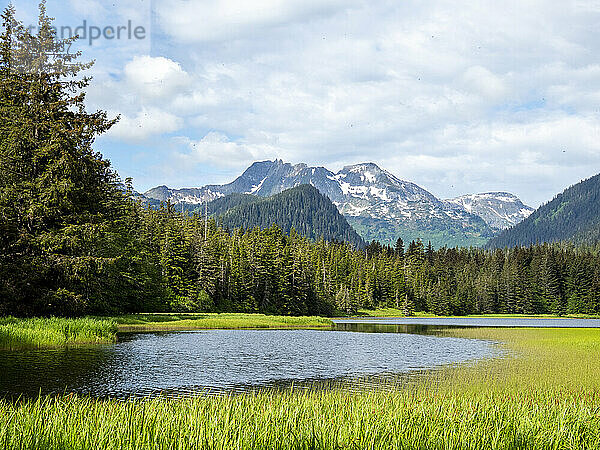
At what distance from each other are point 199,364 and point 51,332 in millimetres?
11514

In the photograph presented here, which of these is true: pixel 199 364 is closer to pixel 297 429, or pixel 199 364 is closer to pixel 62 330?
pixel 62 330

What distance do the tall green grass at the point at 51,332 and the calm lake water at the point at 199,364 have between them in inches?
61.7

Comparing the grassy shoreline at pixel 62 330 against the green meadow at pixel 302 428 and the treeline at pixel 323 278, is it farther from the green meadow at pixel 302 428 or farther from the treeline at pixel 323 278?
the treeline at pixel 323 278

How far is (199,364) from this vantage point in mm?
29484

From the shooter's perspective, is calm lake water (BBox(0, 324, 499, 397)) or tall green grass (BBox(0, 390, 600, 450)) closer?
tall green grass (BBox(0, 390, 600, 450))

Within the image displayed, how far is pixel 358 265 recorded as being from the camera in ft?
570

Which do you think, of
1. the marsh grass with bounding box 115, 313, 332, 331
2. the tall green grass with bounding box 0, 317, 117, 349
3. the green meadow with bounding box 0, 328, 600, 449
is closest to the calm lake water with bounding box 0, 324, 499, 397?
the tall green grass with bounding box 0, 317, 117, 349

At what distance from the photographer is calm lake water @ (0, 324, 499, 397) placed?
2161 centimetres

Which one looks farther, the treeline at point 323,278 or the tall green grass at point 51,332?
the treeline at point 323,278

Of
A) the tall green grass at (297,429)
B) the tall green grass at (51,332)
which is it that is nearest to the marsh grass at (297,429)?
the tall green grass at (297,429)

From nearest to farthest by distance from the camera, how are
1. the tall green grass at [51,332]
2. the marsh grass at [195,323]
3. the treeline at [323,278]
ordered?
the tall green grass at [51,332] → the marsh grass at [195,323] → the treeline at [323,278]

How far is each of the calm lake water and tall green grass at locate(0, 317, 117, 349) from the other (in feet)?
5.14

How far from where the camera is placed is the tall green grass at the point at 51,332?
3070 cm

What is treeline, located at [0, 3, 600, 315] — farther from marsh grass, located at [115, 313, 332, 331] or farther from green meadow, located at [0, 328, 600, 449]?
green meadow, located at [0, 328, 600, 449]
